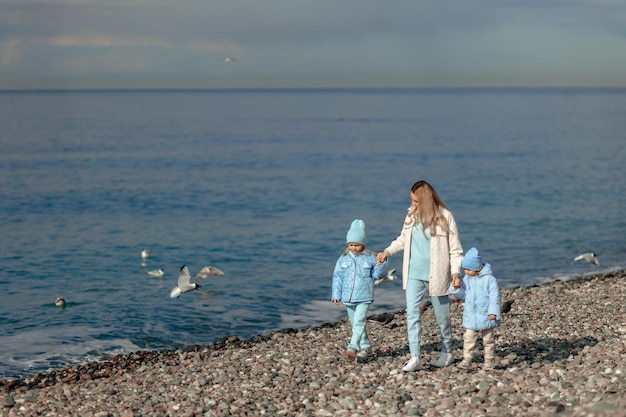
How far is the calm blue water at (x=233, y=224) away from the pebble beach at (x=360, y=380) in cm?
308

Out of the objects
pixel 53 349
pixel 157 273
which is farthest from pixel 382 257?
pixel 157 273

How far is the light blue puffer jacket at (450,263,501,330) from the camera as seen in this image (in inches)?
386

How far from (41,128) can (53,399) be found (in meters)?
93.6

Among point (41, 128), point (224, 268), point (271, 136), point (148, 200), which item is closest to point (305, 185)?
point (148, 200)

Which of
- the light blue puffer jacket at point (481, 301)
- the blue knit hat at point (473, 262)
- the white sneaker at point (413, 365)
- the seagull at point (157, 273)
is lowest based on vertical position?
the seagull at point (157, 273)

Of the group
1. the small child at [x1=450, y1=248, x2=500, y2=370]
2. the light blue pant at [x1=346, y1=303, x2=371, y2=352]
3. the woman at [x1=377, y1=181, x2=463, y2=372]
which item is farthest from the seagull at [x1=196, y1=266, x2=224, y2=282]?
the small child at [x1=450, y1=248, x2=500, y2=370]

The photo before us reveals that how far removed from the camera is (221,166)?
57.4m

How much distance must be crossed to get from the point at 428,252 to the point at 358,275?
1.12 metres

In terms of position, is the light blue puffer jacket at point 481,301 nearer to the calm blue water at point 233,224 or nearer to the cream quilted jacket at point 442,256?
the cream quilted jacket at point 442,256

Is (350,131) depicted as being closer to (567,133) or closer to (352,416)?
(567,133)

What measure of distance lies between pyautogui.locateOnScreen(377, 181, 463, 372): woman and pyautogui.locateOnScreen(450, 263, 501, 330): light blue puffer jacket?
10.0 inches

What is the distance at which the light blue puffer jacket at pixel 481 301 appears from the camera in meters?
9.81

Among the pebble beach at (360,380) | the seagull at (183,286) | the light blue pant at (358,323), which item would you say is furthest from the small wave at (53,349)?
the light blue pant at (358,323)

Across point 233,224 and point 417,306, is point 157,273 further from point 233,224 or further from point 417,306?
point 417,306
